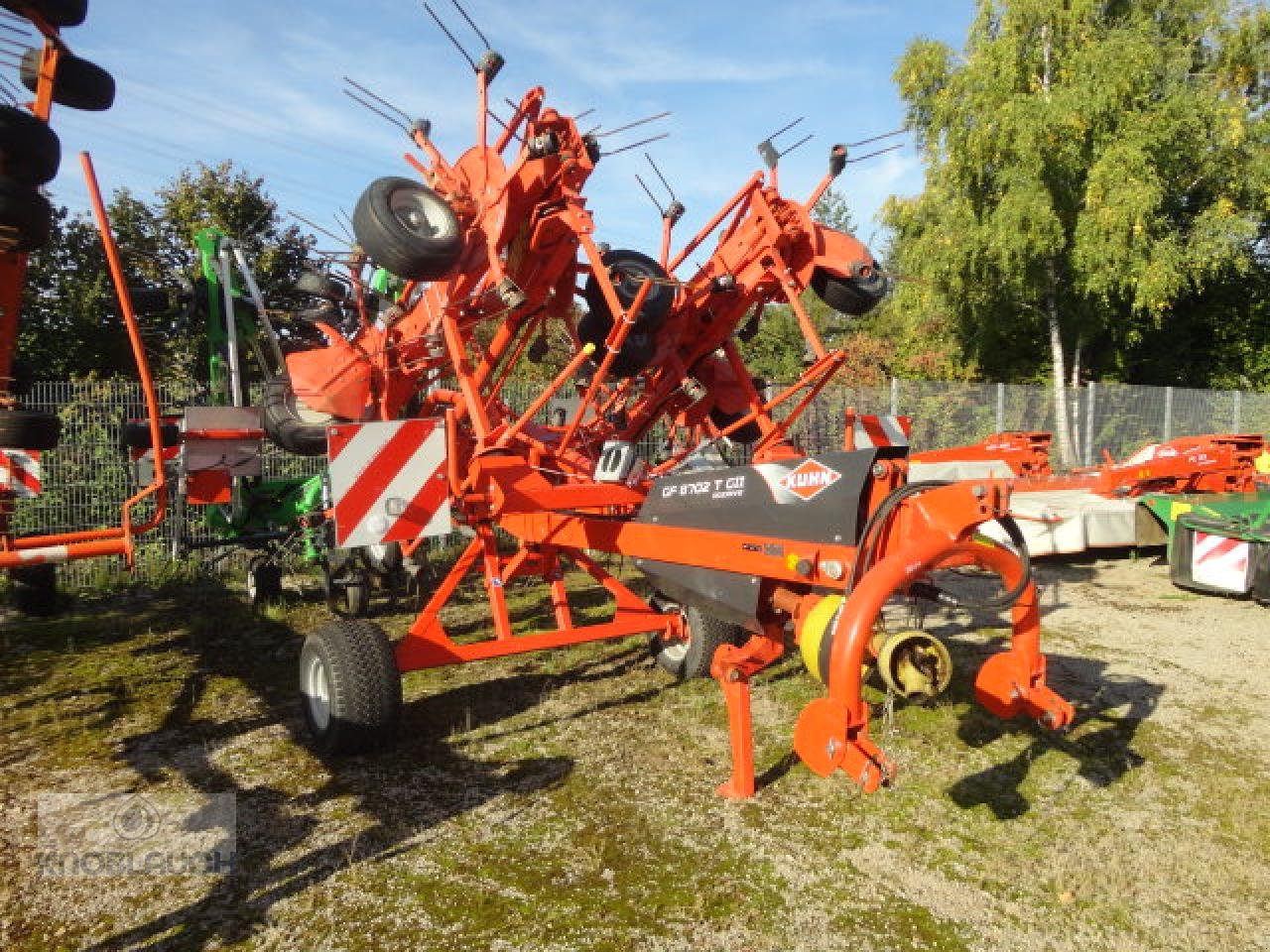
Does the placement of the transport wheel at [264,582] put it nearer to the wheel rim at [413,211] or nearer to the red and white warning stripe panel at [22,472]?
the red and white warning stripe panel at [22,472]

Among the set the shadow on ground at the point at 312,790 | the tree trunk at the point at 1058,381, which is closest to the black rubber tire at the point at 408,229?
the shadow on ground at the point at 312,790

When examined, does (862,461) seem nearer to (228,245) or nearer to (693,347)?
(693,347)

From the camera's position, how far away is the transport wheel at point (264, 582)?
696 centimetres

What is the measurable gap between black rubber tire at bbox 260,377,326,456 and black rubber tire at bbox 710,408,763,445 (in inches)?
116

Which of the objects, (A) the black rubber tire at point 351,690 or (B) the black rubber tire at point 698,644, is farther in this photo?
(B) the black rubber tire at point 698,644

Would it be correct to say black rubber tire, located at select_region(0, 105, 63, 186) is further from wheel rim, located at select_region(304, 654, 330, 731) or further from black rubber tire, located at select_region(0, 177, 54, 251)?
wheel rim, located at select_region(304, 654, 330, 731)

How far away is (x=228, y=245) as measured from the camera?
21.0ft

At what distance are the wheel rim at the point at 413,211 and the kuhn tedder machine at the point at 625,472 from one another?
12mm

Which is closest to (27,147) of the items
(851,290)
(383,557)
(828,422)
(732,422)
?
(383,557)

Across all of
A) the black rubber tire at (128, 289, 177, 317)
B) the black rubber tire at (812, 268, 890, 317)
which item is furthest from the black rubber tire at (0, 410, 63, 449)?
the black rubber tire at (812, 268, 890, 317)

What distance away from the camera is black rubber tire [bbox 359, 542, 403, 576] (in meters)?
7.10

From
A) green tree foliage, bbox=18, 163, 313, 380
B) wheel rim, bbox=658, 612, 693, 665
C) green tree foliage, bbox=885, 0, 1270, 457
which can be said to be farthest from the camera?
green tree foliage, bbox=885, 0, 1270, 457

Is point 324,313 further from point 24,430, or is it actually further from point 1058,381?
point 1058,381

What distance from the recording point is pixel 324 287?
6.65 meters
